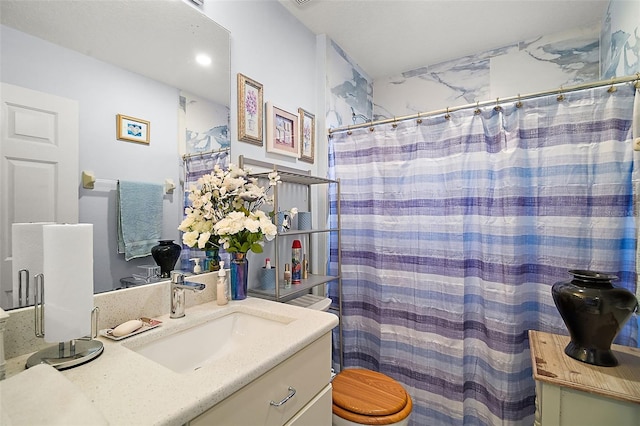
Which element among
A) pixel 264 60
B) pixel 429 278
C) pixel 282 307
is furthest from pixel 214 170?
pixel 429 278

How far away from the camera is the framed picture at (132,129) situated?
3.31ft

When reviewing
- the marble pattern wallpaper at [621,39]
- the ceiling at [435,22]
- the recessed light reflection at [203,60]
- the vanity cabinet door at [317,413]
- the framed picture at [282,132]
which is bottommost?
the vanity cabinet door at [317,413]

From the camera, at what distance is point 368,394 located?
4.45 ft

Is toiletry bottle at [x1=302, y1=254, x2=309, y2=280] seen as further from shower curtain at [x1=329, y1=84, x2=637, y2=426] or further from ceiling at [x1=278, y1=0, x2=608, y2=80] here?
ceiling at [x1=278, y1=0, x2=608, y2=80]

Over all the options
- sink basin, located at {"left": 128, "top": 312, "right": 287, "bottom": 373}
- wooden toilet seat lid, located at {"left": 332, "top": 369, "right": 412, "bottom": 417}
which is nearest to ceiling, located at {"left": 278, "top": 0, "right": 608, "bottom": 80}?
A: sink basin, located at {"left": 128, "top": 312, "right": 287, "bottom": 373}

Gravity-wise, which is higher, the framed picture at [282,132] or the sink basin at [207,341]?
the framed picture at [282,132]

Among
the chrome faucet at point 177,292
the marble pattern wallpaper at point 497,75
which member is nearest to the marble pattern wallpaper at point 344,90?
the marble pattern wallpaper at point 497,75

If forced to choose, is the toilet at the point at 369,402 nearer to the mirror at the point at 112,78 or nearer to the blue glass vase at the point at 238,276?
the blue glass vase at the point at 238,276

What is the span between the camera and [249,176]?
148cm

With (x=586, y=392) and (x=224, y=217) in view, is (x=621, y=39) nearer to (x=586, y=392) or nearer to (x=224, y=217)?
(x=586, y=392)

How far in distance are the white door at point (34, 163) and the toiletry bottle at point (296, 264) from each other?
3.60ft

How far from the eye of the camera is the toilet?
48.3 inches

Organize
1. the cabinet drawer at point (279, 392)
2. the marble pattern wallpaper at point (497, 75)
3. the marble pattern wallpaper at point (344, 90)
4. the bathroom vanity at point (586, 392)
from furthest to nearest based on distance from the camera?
the marble pattern wallpaper at point (344, 90), the marble pattern wallpaper at point (497, 75), the bathroom vanity at point (586, 392), the cabinet drawer at point (279, 392)

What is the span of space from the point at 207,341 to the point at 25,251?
62 centimetres
